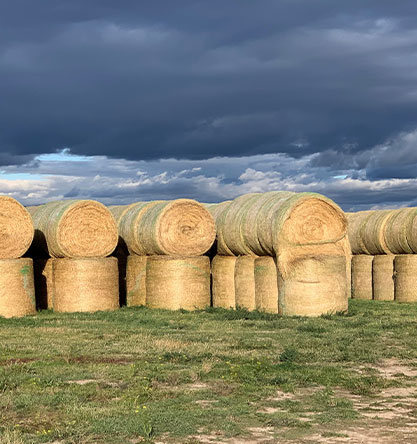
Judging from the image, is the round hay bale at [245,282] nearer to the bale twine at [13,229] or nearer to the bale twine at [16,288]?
the bale twine at [16,288]

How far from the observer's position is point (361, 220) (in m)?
24.0

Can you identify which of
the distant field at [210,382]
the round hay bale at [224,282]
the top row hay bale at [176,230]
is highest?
the top row hay bale at [176,230]

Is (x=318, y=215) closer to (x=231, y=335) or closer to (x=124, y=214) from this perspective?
(x=231, y=335)

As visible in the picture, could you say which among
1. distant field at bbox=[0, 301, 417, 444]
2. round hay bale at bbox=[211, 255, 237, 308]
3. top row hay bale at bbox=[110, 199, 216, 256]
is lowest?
distant field at bbox=[0, 301, 417, 444]

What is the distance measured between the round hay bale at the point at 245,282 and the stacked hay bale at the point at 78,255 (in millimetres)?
3097

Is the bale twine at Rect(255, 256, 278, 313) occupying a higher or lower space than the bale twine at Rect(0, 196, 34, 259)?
lower

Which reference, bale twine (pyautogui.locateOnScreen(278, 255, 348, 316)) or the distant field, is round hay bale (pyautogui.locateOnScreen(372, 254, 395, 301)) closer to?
bale twine (pyautogui.locateOnScreen(278, 255, 348, 316))

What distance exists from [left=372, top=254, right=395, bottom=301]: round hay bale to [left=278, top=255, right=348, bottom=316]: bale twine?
19.6ft

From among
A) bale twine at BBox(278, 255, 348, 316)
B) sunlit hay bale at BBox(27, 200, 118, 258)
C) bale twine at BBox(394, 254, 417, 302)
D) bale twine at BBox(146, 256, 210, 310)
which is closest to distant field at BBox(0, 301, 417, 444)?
bale twine at BBox(278, 255, 348, 316)

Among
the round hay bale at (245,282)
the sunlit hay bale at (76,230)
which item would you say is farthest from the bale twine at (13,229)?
the round hay bale at (245,282)

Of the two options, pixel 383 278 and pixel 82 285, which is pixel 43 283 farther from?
pixel 383 278

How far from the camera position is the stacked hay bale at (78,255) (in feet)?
59.3

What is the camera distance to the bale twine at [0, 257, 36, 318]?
56.3ft

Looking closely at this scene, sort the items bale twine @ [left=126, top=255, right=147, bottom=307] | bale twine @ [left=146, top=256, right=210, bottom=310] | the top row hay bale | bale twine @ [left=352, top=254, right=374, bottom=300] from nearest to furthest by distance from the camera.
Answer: bale twine @ [left=146, top=256, right=210, bottom=310], the top row hay bale, bale twine @ [left=126, top=255, right=147, bottom=307], bale twine @ [left=352, top=254, right=374, bottom=300]
